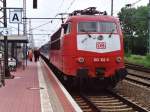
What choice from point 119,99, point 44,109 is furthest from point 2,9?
point 44,109

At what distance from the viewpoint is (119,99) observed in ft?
60.0

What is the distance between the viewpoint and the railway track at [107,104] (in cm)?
1560

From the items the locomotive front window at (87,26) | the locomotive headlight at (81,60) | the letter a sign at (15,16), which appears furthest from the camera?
the letter a sign at (15,16)

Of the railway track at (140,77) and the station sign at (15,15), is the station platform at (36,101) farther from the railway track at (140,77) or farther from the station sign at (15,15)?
the station sign at (15,15)

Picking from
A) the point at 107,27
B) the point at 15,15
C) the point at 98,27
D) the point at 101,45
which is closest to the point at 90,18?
the point at 98,27

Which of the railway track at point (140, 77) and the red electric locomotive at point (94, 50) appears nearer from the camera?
the red electric locomotive at point (94, 50)

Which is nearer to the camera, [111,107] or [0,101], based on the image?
[0,101]

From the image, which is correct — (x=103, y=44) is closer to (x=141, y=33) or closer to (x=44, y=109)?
(x=44, y=109)

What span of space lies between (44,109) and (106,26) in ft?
26.8

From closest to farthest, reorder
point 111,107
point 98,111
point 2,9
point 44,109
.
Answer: point 44,109
point 98,111
point 111,107
point 2,9

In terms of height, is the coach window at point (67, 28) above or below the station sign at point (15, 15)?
below

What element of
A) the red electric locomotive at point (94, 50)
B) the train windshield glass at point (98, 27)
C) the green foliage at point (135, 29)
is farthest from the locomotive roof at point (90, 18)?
the green foliage at point (135, 29)

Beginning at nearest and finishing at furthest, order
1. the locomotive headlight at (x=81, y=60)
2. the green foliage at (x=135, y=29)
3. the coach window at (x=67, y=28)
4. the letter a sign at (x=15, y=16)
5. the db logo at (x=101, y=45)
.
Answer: the locomotive headlight at (x=81, y=60)
the db logo at (x=101, y=45)
the coach window at (x=67, y=28)
the letter a sign at (x=15, y=16)
the green foliage at (x=135, y=29)

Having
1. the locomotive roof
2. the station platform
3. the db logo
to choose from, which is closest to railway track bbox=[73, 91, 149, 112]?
the station platform
